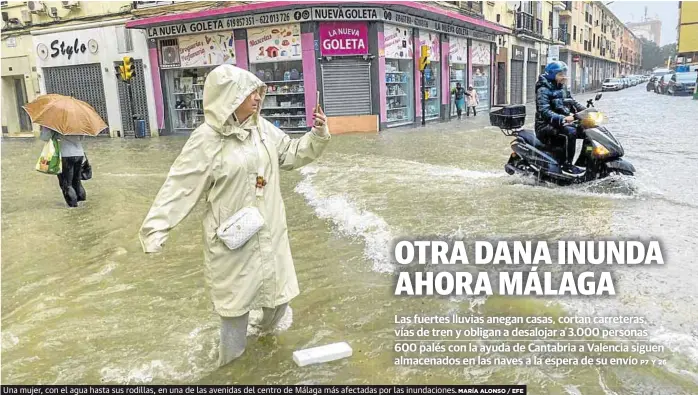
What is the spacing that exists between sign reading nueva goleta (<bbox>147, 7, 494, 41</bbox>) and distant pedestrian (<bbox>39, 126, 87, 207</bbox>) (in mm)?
10783

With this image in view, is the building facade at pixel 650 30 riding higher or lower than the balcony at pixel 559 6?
higher

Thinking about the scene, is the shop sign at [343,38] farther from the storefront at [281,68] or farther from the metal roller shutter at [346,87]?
the storefront at [281,68]

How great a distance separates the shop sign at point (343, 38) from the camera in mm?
17781

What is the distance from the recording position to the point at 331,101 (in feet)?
60.0

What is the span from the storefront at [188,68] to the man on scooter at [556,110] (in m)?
13.7

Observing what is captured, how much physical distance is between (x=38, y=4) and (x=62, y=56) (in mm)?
2101

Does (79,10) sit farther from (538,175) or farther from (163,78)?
(538,175)

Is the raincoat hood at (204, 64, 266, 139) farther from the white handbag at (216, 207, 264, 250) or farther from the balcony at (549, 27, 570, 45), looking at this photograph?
the balcony at (549, 27, 570, 45)

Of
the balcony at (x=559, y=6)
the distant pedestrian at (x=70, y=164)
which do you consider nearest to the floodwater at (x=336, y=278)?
the distant pedestrian at (x=70, y=164)

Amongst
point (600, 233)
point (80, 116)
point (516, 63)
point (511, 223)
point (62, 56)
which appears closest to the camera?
point (600, 233)

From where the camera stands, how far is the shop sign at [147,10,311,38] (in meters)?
17.6

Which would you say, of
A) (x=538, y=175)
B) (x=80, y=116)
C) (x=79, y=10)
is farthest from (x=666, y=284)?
(x=79, y=10)

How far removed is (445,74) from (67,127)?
1819 centimetres

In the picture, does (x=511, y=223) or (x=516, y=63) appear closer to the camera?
(x=511, y=223)
